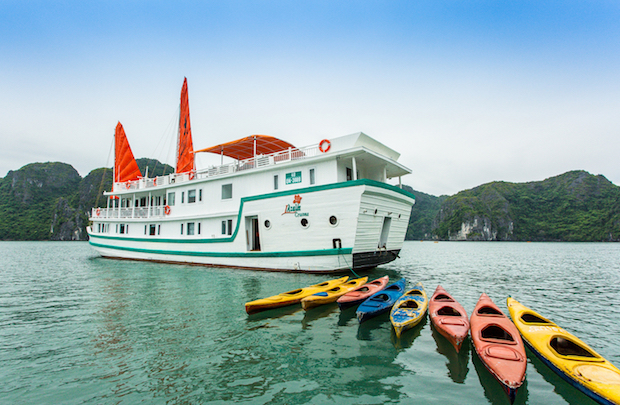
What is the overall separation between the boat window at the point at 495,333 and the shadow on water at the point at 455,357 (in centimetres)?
47

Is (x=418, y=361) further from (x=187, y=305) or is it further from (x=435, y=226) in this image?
(x=435, y=226)

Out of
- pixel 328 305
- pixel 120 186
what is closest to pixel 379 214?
pixel 328 305

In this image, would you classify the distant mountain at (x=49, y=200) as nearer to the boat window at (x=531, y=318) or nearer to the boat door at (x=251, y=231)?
the boat door at (x=251, y=231)

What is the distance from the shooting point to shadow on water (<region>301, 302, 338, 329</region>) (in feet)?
25.8

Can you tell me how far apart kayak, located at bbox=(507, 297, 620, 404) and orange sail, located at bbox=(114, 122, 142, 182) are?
33.4 meters

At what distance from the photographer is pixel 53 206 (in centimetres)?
10300

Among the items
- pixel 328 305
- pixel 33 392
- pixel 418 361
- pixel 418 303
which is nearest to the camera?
pixel 33 392

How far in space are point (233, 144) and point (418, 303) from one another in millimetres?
15319

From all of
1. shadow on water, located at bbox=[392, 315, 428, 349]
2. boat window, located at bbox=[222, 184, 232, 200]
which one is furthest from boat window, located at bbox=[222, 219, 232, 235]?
shadow on water, located at bbox=[392, 315, 428, 349]

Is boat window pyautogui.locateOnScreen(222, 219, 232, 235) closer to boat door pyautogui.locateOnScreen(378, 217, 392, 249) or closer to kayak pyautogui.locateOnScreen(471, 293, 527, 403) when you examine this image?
boat door pyautogui.locateOnScreen(378, 217, 392, 249)

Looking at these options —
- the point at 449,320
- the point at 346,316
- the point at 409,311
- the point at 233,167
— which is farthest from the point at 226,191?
the point at 449,320

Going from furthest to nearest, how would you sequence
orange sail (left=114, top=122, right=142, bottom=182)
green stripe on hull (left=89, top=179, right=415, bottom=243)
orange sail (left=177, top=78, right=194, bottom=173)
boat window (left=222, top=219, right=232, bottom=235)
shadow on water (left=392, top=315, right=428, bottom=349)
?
orange sail (left=114, top=122, right=142, bottom=182), orange sail (left=177, top=78, right=194, bottom=173), boat window (left=222, top=219, right=232, bottom=235), green stripe on hull (left=89, top=179, right=415, bottom=243), shadow on water (left=392, top=315, right=428, bottom=349)

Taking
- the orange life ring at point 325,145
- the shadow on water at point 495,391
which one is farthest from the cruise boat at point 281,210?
the shadow on water at point 495,391

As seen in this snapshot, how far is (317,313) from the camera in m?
8.68
